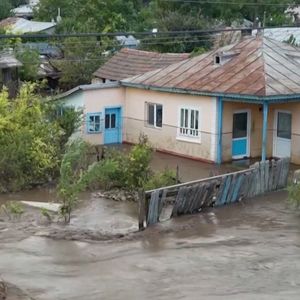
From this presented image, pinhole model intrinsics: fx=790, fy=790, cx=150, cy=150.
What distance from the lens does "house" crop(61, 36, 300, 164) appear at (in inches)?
1033

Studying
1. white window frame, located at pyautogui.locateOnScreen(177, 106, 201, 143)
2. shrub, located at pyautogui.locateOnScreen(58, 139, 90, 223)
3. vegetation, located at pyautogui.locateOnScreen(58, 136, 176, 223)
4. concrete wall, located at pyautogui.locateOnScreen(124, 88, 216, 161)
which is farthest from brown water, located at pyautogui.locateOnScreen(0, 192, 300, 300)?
white window frame, located at pyautogui.locateOnScreen(177, 106, 201, 143)

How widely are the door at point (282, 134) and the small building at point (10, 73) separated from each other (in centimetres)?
1484

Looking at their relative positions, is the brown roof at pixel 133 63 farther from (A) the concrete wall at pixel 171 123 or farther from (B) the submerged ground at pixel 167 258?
(B) the submerged ground at pixel 167 258

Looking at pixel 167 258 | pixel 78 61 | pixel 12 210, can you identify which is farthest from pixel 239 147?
pixel 78 61

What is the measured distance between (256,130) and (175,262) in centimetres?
1305

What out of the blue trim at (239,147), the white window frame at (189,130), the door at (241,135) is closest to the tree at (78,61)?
the white window frame at (189,130)

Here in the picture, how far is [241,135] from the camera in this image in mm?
27656

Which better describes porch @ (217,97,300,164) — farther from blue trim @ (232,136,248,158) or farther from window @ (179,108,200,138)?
window @ (179,108,200,138)

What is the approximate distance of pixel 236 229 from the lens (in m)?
18.7

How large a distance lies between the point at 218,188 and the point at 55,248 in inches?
218

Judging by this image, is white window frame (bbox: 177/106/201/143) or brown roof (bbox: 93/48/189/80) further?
brown roof (bbox: 93/48/189/80)

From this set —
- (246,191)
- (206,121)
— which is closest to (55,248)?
(246,191)

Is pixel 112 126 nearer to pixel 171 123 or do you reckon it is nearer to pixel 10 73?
pixel 171 123

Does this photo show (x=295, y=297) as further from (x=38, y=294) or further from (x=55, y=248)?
(x=55, y=248)
